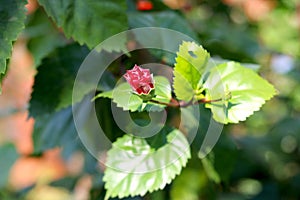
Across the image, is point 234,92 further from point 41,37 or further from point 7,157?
point 7,157

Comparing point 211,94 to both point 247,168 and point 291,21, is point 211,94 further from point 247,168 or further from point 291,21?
point 291,21

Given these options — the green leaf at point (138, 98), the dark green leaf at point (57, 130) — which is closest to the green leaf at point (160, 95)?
the green leaf at point (138, 98)

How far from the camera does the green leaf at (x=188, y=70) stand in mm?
565

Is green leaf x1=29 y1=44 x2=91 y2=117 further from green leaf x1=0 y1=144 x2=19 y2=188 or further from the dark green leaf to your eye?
green leaf x1=0 y1=144 x2=19 y2=188

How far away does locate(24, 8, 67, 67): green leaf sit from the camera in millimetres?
1049

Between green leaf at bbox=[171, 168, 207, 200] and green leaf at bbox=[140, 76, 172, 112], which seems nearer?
green leaf at bbox=[140, 76, 172, 112]

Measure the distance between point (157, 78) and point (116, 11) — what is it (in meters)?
0.13

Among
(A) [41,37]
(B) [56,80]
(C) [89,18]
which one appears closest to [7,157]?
(A) [41,37]

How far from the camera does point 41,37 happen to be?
112cm

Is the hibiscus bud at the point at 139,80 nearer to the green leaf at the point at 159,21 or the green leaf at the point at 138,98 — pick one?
the green leaf at the point at 138,98

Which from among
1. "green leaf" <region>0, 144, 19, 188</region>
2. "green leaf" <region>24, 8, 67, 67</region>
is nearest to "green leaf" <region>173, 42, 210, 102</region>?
"green leaf" <region>24, 8, 67, 67</region>

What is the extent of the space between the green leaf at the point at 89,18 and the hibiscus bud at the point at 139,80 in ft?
0.59

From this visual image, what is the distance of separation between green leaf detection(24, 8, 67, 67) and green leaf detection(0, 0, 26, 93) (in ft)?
1.42

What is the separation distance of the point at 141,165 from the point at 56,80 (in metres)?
0.23
